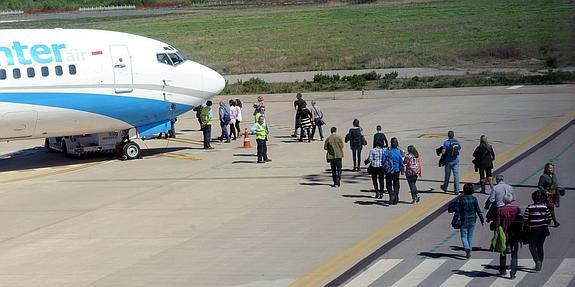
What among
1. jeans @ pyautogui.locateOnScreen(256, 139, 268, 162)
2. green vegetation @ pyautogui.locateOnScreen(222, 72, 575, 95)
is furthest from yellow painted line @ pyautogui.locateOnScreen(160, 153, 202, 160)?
green vegetation @ pyautogui.locateOnScreen(222, 72, 575, 95)

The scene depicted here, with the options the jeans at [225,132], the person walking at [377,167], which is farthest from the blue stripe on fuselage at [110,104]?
the person walking at [377,167]

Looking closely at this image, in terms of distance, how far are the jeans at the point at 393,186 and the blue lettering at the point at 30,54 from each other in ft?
39.8

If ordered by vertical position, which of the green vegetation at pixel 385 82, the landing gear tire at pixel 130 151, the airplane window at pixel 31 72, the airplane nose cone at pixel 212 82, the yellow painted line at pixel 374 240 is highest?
the airplane window at pixel 31 72

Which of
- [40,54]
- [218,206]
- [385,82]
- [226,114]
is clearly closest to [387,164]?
[218,206]

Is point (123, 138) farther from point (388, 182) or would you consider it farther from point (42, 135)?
point (388, 182)

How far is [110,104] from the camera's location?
32.6m

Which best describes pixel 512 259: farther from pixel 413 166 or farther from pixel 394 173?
pixel 394 173

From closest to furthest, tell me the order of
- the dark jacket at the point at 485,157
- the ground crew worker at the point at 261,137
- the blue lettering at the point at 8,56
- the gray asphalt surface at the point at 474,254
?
the gray asphalt surface at the point at 474,254 → the dark jacket at the point at 485,157 → the blue lettering at the point at 8,56 → the ground crew worker at the point at 261,137

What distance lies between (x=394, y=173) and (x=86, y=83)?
38.2ft

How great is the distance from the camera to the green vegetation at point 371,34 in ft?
219

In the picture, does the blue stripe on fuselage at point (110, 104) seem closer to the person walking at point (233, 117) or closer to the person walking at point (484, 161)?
the person walking at point (233, 117)

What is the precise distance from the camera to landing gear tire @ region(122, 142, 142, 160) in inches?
1353

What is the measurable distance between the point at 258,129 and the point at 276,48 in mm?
50371

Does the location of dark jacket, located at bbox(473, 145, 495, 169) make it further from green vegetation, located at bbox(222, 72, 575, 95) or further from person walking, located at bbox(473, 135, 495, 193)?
green vegetation, located at bbox(222, 72, 575, 95)
